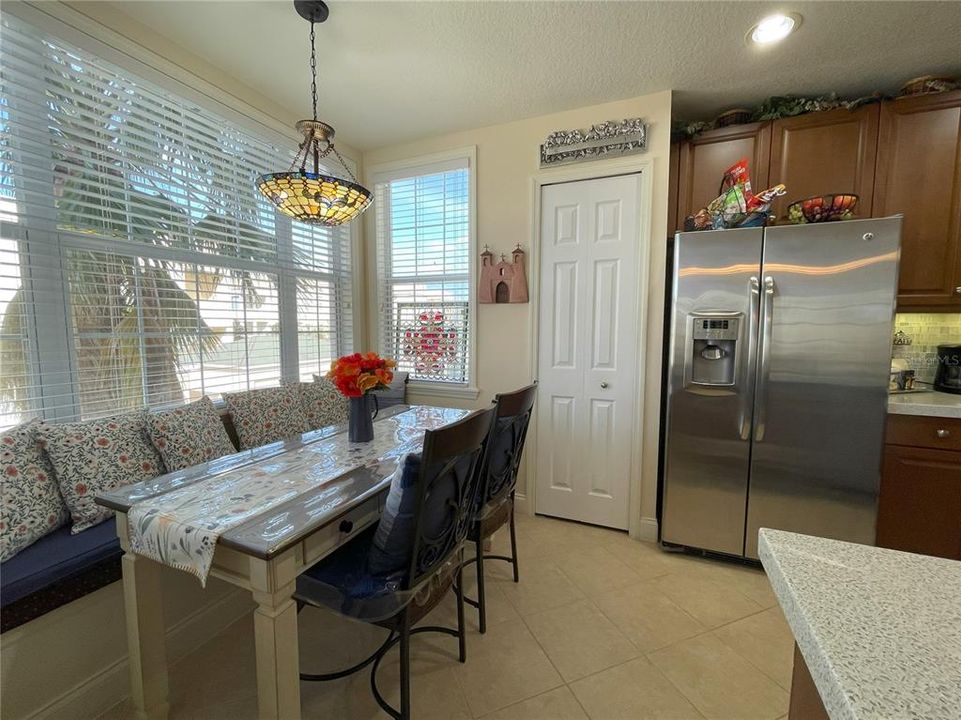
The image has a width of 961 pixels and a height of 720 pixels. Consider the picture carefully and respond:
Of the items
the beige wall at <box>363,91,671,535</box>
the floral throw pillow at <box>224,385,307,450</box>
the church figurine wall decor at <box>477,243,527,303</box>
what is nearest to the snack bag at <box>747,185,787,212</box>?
the beige wall at <box>363,91,671,535</box>

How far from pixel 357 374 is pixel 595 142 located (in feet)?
6.56

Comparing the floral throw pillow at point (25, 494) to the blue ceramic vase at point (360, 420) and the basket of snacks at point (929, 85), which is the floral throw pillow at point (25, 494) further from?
the basket of snacks at point (929, 85)

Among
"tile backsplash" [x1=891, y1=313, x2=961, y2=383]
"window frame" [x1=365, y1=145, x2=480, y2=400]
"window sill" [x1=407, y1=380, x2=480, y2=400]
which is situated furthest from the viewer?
"window sill" [x1=407, y1=380, x2=480, y2=400]

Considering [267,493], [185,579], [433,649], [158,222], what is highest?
[158,222]

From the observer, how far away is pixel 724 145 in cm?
239

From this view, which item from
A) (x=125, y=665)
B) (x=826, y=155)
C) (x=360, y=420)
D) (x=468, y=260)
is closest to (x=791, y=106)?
(x=826, y=155)

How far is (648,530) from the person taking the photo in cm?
251

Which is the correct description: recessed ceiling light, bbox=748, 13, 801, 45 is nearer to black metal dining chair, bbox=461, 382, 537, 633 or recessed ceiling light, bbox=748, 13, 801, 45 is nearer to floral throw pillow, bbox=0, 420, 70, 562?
black metal dining chair, bbox=461, 382, 537, 633

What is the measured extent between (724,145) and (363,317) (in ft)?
9.13

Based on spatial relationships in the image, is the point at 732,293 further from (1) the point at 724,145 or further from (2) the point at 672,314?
(1) the point at 724,145

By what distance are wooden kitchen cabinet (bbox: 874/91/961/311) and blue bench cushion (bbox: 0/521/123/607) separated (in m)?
3.77

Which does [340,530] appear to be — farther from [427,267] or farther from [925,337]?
[925,337]

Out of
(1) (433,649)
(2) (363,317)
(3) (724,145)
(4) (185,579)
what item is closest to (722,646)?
(1) (433,649)

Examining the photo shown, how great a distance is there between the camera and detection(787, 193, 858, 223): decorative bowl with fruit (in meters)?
1.97
